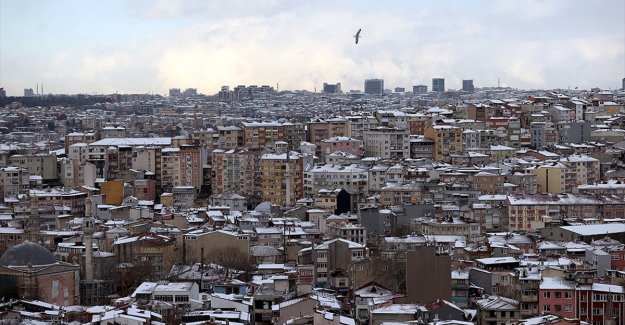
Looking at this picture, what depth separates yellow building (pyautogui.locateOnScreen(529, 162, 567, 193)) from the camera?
2709cm

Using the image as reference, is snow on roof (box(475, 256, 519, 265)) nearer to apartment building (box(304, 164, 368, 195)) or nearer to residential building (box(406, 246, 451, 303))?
residential building (box(406, 246, 451, 303))

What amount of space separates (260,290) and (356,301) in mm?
1051

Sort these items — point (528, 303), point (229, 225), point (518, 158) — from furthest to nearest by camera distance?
1. point (518, 158)
2. point (229, 225)
3. point (528, 303)

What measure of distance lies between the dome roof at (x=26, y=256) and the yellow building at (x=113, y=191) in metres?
9.12

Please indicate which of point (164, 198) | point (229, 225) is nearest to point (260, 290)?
point (229, 225)

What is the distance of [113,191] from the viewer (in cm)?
2684

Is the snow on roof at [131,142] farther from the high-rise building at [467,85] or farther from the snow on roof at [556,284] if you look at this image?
the high-rise building at [467,85]

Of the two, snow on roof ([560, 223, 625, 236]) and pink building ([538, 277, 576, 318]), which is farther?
snow on roof ([560, 223, 625, 236])

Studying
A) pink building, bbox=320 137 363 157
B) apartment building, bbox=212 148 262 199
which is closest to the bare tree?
apartment building, bbox=212 148 262 199

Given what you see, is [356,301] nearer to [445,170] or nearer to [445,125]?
[445,170]

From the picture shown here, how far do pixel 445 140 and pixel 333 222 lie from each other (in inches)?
384

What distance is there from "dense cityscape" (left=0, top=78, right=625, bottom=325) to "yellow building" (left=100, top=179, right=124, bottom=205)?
0.04 metres

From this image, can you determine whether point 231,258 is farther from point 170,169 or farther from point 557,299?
point 170,169

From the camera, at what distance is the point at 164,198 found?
86.2ft
